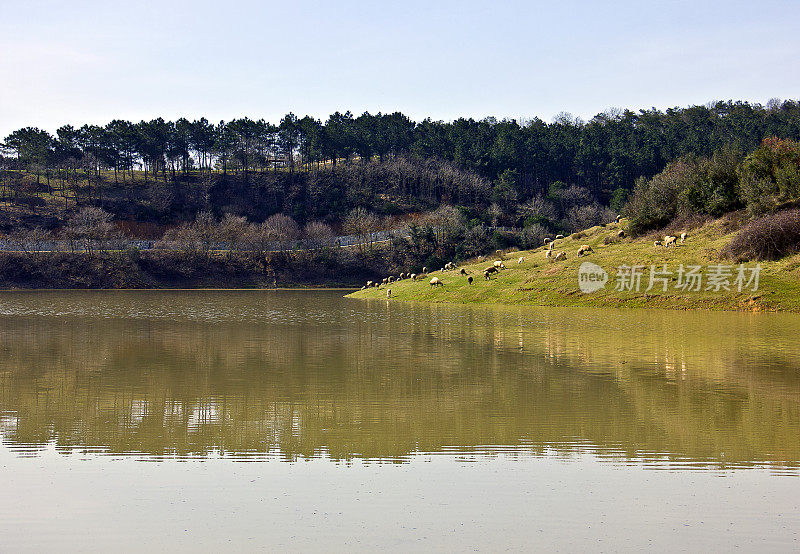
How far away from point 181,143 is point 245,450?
169 metres

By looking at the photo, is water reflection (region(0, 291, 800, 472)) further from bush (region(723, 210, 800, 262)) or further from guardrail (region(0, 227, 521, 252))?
guardrail (region(0, 227, 521, 252))

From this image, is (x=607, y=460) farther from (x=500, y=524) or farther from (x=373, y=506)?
(x=373, y=506)

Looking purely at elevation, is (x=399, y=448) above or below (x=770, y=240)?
below

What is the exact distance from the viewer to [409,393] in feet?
68.6

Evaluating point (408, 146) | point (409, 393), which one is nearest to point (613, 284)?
point (409, 393)

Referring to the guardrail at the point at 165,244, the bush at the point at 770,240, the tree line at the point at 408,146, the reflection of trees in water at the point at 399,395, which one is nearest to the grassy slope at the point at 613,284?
the bush at the point at 770,240

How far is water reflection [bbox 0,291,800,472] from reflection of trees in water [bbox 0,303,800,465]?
0.24ft

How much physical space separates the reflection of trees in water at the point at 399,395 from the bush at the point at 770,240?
2750cm

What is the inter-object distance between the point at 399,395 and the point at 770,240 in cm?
5049

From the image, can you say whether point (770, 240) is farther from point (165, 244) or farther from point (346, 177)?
point (346, 177)

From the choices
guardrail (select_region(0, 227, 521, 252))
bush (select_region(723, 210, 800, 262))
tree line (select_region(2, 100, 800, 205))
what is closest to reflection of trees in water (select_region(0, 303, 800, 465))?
bush (select_region(723, 210, 800, 262))

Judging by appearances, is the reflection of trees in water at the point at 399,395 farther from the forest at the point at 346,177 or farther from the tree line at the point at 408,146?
the tree line at the point at 408,146

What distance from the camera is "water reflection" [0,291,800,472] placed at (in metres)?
15.2

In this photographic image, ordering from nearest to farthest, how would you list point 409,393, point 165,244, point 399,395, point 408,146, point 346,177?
point 399,395, point 409,393, point 165,244, point 346,177, point 408,146
